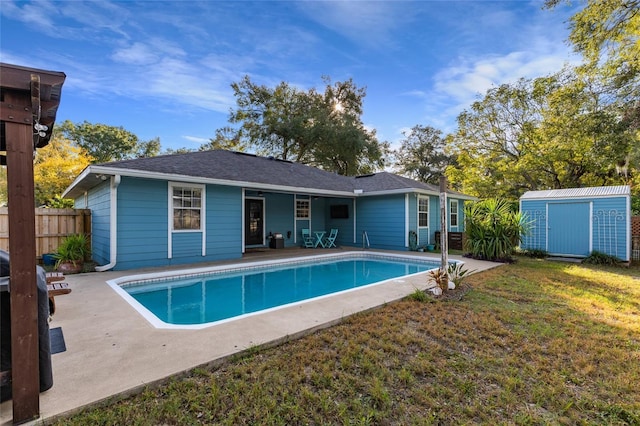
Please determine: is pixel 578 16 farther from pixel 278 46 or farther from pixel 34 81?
pixel 34 81

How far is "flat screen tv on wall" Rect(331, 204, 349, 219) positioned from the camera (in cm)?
1244

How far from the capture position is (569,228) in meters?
8.92

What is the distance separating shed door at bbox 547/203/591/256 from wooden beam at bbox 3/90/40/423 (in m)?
11.5

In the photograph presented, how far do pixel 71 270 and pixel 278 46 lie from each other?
810 cm

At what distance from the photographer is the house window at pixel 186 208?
24.6 feet

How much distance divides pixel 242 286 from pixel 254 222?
212 inches

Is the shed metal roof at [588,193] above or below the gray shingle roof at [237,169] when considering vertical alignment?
below

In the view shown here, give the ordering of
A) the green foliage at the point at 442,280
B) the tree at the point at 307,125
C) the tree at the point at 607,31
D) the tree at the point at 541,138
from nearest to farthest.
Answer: the green foliage at the point at 442,280, the tree at the point at 607,31, the tree at the point at 541,138, the tree at the point at 307,125

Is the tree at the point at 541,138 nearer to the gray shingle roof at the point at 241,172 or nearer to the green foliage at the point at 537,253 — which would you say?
the green foliage at the point at 537,253

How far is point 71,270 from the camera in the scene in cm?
653

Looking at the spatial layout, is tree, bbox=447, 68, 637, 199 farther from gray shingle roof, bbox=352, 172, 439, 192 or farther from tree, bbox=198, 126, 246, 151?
tree, bbox=198, 126, 246, 151

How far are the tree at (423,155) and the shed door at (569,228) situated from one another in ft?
56.9

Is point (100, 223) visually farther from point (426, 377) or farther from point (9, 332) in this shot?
point (426, 377)

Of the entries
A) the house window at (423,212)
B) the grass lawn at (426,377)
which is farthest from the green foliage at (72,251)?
the house window at (423,212)
